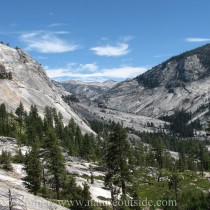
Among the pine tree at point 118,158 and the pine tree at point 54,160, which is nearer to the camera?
the pine tree at point 118,158

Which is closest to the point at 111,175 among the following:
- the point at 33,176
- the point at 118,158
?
the point at 118,158

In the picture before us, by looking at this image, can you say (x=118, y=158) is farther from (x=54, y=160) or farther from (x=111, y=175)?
(x=54, y=160)

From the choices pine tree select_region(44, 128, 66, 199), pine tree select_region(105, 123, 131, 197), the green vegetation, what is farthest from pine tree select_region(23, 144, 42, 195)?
pine tree select_region(105, 123, 131, 197)

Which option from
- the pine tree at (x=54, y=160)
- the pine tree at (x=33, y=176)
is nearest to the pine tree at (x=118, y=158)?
the pine tree at (x=54, y=160)

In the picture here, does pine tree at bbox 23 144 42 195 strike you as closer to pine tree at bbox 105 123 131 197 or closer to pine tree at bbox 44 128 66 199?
pine tree at bbox 44 128 66 199

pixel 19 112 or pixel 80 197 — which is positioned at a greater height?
pixel 19 112

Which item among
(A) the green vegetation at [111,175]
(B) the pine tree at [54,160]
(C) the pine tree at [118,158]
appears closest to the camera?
(C) the pine tree at [118,158]

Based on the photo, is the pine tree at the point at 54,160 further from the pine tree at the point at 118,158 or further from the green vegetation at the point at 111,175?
the pine tree at the point at 118,158

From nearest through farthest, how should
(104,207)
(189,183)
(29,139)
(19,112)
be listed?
(104,207) < (189,183) < (29,139) < (19,112)

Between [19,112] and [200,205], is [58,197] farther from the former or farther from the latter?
[19,112]

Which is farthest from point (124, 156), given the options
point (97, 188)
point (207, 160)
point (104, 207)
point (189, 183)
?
point (207, 160)

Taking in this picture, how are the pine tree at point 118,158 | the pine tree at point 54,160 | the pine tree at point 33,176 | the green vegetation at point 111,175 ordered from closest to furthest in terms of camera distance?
the pine tree at point 118,158 → the green vegetation at point 111,175 → the pine tree at point 33,176 → the pine tree at point 54,160

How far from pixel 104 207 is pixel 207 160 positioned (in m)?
97.6

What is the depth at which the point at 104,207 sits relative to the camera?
64.0 m
